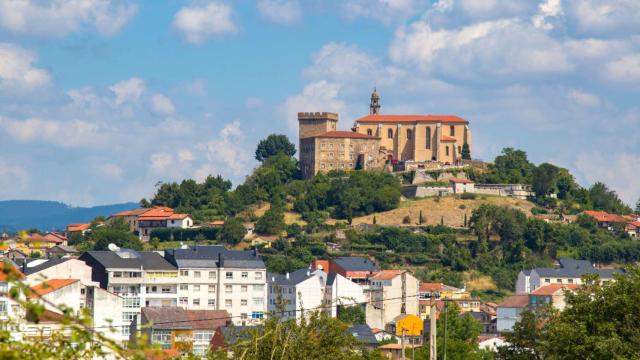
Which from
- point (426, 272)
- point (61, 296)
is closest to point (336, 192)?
point (426, 272)

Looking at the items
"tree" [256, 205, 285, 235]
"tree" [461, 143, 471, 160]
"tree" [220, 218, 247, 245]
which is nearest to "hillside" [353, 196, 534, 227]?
"tree" [256, 205, 285, 235]

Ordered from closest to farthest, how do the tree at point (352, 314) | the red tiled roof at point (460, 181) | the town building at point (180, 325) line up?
the town building at point (180, 325)
the tree at point (352, 314)
the red tiled roof at point (460, 181)

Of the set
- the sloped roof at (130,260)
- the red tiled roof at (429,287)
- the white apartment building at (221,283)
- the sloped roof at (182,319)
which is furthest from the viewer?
the red tiled roof at (429,287)

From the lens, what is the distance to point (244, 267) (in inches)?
4370

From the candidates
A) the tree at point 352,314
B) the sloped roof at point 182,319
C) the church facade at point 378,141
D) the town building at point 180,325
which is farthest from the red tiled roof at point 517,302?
the church facade at point 378,141

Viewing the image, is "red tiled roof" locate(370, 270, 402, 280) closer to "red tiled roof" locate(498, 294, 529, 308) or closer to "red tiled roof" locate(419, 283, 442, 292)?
A: "red tiled roof" locate(419, 283, 442, 292)

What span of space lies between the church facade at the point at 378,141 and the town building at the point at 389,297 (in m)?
50.8

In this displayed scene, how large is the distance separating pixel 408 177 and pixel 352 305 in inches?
2427

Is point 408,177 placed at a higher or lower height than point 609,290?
higher

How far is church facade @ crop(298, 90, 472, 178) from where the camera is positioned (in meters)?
180

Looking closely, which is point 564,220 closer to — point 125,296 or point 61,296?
point 125,296

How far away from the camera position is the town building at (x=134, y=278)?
98.1m

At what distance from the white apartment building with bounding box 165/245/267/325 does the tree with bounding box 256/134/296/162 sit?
278ft

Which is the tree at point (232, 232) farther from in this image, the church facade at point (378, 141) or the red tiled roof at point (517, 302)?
the red tiled roof at point (517, 302)
